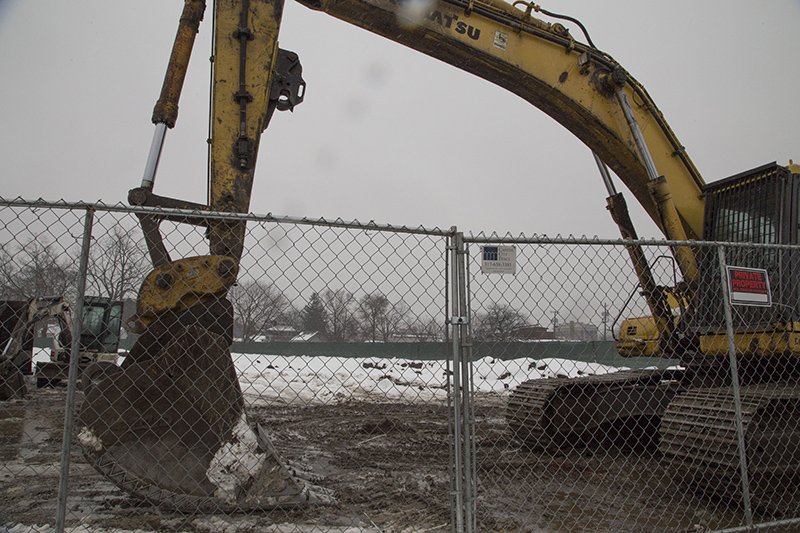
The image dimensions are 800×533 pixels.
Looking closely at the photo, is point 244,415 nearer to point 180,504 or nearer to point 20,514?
point 180,504

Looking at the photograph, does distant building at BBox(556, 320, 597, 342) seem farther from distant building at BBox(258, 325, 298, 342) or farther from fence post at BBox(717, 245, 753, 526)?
distant building at BBox(258, 325, 298, 342)

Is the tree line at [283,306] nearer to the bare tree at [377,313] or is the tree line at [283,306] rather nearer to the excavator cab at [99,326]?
the bare tree at [377,313]

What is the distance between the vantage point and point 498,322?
462cm

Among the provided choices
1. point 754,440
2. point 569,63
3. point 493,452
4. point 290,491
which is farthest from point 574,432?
point 569,63

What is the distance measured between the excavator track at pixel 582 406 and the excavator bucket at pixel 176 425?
3458mm

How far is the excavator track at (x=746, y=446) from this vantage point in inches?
151

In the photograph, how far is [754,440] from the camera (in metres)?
3.94

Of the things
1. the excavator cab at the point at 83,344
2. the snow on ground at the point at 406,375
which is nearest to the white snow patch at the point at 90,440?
the excavator cab at the point at 83,344

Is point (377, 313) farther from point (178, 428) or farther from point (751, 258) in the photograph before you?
point (751, 258)

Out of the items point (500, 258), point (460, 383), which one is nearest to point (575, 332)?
point (500, 258)

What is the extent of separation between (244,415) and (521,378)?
12.2 metres

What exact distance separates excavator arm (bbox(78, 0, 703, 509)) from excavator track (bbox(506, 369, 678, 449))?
155cm

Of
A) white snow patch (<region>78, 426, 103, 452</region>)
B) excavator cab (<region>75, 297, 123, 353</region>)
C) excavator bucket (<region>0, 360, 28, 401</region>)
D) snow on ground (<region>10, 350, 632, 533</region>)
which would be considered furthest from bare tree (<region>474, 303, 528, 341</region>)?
excavator cab (<region>75, 297, 123, 353</region>)

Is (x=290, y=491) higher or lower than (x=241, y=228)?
lower
